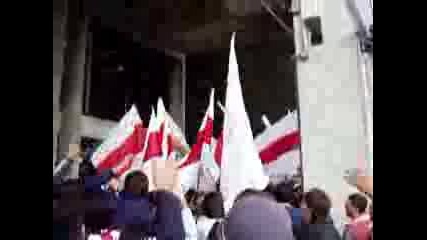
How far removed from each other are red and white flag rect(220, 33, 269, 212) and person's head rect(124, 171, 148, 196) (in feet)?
1.48

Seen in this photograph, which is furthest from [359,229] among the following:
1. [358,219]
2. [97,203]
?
[97,203]

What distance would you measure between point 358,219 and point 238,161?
735 mm

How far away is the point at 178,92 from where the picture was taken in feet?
41.9

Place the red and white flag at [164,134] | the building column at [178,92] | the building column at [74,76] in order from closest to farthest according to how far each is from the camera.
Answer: the red and white flag at [164,134] → the building column at [74,76] → the building column at [178,92]

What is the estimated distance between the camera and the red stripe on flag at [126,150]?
18.3 feet

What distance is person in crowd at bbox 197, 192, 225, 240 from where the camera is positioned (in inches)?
160

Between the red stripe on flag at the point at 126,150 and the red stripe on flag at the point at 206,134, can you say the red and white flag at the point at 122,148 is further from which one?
the red stripe on flag at the point at 206,134

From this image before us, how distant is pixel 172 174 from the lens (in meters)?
4.69

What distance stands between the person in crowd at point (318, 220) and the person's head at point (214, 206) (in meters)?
0.56

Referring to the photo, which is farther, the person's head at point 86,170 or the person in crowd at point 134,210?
the person's head at point 86,170

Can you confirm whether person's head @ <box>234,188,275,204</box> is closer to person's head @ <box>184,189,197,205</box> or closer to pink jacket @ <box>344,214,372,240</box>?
pink jacket @ <box>344,214,372,240</box>

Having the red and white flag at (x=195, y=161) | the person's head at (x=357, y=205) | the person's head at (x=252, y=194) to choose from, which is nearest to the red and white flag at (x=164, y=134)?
the red and white flag at (x=195, y=161)

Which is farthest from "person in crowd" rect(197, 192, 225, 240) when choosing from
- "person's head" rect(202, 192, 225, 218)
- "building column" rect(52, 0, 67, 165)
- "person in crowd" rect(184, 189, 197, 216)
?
"building column" rect(52, 0, 67, 165)
